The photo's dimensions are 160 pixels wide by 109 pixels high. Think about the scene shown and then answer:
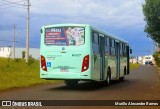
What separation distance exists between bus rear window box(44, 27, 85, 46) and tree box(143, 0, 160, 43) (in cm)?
1314

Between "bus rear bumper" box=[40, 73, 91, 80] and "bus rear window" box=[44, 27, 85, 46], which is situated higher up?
"bus rear window" box=[44, 27, 85, 46]

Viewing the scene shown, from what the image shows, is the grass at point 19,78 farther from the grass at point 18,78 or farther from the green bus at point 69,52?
the green bus at point 69,52

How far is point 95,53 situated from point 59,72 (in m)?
2.22

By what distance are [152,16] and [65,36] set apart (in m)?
13.4

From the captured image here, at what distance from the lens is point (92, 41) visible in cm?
2061

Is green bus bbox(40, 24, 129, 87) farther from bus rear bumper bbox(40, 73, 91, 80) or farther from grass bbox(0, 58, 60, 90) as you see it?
grass bbox(0, 58, 60, 90)

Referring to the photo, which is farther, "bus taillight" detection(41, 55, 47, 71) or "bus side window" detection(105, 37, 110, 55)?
"bus side window" detection(105, 37, 110, 55)

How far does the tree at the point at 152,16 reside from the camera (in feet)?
105

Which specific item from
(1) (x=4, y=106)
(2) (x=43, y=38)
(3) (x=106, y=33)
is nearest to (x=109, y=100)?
(1) (x=4, y=106)

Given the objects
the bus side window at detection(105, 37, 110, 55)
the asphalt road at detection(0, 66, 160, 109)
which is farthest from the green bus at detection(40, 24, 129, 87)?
the bus side window at detection(105, 37, 110, 55)

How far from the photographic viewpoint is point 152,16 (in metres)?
32.0

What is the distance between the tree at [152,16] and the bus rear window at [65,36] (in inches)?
517

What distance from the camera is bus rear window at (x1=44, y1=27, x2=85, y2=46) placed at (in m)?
20.3

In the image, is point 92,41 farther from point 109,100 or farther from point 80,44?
point 109,100
